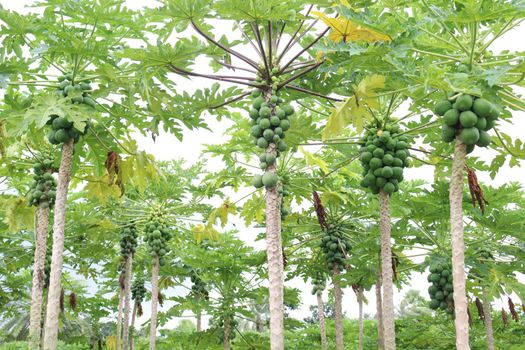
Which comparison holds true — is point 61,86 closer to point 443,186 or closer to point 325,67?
point 325,67

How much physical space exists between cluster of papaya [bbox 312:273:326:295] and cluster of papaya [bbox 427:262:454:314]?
588cm

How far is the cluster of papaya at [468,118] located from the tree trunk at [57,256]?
16.8 feet

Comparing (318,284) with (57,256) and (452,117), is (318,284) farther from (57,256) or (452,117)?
(452,117)

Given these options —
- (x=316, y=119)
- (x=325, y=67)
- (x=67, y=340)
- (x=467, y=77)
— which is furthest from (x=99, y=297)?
(x=467, y=77)

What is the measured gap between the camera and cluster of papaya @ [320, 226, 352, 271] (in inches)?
490

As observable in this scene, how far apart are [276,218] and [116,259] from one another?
1011 cm

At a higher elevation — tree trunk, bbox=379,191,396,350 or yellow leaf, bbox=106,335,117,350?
tree trunk, bbox=379,191,396,350

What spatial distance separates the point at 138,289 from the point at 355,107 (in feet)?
49.8

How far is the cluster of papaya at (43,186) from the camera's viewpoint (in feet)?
33.6

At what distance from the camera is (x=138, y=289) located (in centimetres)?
1958

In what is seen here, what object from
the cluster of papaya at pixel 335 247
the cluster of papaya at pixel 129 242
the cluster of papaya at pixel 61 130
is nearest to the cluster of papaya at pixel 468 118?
the cluster of papaya at pixel 61 130

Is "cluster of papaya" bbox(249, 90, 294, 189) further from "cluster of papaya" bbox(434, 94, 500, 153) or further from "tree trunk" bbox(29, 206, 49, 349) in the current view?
Result: "tree trunk" bbox(29, 206, 49, 349)

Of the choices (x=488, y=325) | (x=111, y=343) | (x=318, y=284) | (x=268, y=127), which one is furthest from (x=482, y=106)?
(x=111, y=343)

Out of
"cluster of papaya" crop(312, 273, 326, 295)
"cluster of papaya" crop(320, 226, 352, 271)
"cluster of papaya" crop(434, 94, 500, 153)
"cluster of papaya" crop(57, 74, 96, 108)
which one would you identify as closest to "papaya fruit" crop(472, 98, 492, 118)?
"cluster of papaya" crop(434, 94, 500, 153)
